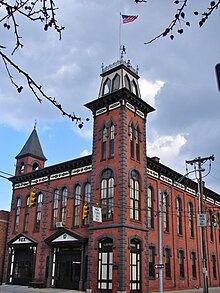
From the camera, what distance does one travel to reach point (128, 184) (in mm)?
28953

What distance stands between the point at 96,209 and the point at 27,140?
2303 cm

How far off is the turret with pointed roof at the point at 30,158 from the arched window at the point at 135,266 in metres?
19.3

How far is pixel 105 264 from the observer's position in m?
27.5

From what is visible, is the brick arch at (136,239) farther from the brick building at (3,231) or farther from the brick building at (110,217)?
the brick building at (3,231)

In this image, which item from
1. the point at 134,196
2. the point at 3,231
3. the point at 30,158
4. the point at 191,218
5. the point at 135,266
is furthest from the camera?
the point at 30,158

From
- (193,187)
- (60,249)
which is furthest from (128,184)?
(193,187)

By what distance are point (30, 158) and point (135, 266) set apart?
69.7ft

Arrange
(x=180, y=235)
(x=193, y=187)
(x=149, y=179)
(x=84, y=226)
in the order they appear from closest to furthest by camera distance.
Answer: (x=84, y=226) → (x=149, y=179) → (x=180, y=235) → (x=193, y=187)

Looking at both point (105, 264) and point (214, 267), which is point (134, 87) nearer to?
point (105, 264)

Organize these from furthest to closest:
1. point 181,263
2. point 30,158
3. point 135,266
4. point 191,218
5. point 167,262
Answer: point 30,158 → point 191,218 → point 181,263 → point 167,262 → point 135,266

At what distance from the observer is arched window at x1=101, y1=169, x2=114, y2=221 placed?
94.1 feet

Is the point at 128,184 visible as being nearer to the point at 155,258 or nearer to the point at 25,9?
the point at 155,258

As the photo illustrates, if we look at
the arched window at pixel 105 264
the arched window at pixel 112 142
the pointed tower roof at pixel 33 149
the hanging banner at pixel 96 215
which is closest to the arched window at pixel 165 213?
the arched window at pixel 112 142

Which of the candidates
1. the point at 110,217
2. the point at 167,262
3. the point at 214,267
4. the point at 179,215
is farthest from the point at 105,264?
the point at 214,267
